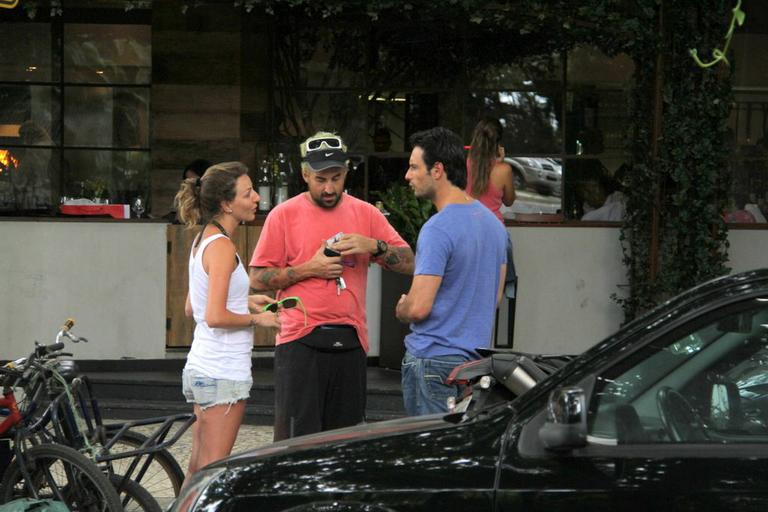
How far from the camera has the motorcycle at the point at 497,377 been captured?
477 centimetres

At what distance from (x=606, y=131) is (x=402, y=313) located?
5645mm

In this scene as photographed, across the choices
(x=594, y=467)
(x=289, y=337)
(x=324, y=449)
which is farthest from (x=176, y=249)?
(x=594, y=467)

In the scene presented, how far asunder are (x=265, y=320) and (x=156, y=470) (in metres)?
1.23

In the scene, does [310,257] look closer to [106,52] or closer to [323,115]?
[323,115]

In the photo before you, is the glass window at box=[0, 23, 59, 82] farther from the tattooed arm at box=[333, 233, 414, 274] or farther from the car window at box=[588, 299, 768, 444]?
the car window at box=[588, 299, 768, 444]

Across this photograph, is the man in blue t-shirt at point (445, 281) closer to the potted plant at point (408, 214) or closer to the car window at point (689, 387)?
the car window at point (689, 387)

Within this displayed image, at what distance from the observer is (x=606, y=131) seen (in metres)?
10.9

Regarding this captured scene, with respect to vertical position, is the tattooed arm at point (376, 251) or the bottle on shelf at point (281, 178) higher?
the bottle on shelf at point (281, 178)

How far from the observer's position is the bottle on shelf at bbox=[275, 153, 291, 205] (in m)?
A: 11.1

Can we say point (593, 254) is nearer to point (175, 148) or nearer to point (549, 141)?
point (549, 141)

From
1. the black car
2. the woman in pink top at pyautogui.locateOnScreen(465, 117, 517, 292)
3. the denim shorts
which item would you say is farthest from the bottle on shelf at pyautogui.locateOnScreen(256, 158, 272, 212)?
the black car

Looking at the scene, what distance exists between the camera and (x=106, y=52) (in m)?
11.3

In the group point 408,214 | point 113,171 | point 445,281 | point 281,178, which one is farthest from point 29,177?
point 445,281

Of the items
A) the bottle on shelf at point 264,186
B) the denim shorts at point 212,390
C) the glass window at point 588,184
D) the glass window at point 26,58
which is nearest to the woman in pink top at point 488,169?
the glass window at point 588,184
